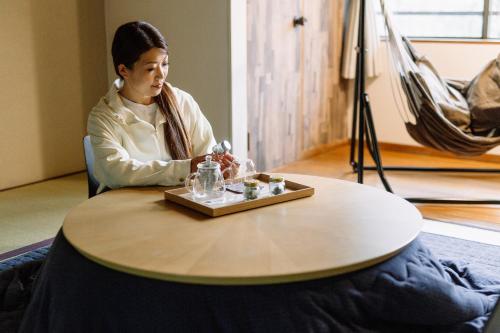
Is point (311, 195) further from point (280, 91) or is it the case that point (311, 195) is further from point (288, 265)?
point (280, 91)

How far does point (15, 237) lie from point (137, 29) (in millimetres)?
1375

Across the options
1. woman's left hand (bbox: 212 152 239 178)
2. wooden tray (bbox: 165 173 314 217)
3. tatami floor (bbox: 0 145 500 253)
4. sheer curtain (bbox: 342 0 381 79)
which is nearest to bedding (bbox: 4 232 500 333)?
wooden tray (bbox: 165 173 314 217)

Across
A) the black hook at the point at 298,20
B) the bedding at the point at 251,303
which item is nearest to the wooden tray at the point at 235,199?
the bedding at the point at 251,303

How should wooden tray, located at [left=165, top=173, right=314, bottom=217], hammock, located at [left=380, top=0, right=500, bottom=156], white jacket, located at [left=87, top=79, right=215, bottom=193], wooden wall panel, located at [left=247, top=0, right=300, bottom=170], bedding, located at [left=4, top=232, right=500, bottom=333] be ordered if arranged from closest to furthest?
bedding, located at [left=4, top=232, right=500, bottom=333] < wooden tray, located at [left=165, top=173, right=314, bottom=217] < white jacket, located at [left=87, top=79, right=215, bottom=193] < hammock, located at [left=380, top=0, right=500, bottom=156] < wooden wall panel, located at [left=247, top=0, right=300, bottom=170]

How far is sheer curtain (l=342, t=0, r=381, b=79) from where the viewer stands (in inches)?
185

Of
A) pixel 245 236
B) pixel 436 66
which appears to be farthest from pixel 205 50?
pixel 245 236

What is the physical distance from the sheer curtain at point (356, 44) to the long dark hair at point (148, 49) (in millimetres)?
2698

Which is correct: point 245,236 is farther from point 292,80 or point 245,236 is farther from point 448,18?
point 448,18

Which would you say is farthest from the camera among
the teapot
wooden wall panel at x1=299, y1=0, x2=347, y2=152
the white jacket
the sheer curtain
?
the sheer curtain

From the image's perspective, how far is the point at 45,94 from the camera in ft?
13.0

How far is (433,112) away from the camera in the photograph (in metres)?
3.33

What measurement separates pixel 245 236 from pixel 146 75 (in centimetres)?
85

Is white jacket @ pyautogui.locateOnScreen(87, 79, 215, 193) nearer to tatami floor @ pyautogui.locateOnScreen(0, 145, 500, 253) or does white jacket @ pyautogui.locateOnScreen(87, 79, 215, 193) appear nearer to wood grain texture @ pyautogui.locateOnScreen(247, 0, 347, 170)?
tatami floor @ pyautogui.locateOnScreen(0, 145, 500, 253)

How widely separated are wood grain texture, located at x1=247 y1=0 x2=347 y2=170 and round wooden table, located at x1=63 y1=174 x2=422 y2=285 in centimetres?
208
